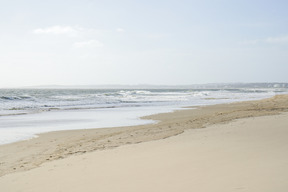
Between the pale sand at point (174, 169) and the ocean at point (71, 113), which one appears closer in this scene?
the pale sand at point (174, 169)

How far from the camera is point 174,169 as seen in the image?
4.94 meters

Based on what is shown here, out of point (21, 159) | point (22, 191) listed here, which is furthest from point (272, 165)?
point (21, 159)

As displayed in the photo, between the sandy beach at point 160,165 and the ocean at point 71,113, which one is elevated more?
the sandy beach at point 160,165

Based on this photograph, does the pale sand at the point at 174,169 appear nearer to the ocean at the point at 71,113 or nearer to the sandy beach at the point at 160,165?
the sandy beach at the point at 160,165

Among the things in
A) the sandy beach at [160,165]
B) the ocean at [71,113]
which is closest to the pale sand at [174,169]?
the sandy beach at [160,165]

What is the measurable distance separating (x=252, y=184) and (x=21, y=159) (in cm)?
572

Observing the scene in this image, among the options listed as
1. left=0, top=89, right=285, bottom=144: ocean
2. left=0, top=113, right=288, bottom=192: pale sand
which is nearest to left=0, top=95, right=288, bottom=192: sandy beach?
left=0, top=113, right=288, bottom=192: pale sand

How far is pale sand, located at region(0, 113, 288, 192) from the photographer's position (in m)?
4.03

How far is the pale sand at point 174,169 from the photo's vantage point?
159 inches

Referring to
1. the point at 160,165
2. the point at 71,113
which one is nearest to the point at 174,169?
→ the point at 160,165

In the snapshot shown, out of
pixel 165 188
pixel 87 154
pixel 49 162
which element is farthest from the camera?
pixel 87 154

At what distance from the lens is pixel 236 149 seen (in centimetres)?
607

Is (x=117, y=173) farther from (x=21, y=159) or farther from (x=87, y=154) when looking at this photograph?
(x=21, y=159)

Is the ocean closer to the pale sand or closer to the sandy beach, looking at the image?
the sandy beach
